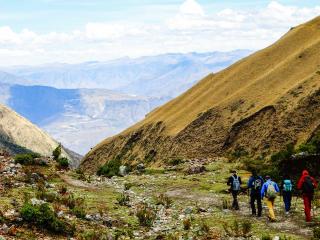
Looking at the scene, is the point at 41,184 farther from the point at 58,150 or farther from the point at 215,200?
the point at 58,150

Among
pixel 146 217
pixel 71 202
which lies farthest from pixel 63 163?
pixel 146 217

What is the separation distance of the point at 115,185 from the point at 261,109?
81.8 feet

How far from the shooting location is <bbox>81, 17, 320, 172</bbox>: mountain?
177ft

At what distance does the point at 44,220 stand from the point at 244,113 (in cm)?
4519

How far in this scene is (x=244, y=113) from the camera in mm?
63156

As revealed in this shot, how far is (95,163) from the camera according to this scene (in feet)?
296

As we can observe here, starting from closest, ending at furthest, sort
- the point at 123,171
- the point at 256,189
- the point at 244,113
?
the point at 256,189, the point at 123,171, the point at 244,113

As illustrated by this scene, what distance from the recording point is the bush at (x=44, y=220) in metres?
21.1

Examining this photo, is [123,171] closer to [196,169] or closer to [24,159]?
[196,169]

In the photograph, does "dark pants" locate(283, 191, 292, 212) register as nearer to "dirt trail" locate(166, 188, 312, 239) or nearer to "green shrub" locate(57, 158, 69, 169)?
"dirt trail" locate(166, 188, 312, 239)

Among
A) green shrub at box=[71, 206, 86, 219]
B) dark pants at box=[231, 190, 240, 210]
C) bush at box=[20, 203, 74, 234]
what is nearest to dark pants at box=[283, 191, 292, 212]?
dark pants at box=[231, 190, 240, 210]

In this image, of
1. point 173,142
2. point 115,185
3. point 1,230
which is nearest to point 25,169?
point 115,185

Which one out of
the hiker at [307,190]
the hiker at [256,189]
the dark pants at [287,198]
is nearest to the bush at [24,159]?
the hiker at [256,189]

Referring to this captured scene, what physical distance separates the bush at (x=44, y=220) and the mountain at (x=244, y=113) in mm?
32583
